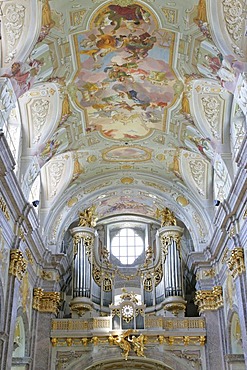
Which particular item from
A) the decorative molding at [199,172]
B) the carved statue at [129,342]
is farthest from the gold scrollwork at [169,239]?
the carved statue at [129,342]

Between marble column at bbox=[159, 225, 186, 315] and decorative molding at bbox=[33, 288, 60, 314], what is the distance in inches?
163

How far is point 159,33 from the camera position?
14133mm

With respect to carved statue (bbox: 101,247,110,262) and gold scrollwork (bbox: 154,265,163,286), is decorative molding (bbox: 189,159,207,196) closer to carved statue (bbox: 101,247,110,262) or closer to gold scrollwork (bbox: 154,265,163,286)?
gold scrollwork (bbox: 154,265,163,286)

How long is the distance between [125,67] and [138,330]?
29.3ft

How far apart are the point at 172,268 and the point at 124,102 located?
23.2 feet

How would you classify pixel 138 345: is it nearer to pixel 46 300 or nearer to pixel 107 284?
pixel 46 300

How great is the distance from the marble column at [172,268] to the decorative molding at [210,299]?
96 cm

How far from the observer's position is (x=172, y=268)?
67.4 feet

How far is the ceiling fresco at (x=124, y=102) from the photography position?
13.1m

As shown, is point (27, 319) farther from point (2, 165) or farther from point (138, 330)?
point (2, 165)

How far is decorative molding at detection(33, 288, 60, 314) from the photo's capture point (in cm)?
1855

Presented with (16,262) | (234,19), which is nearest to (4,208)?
(16,262)

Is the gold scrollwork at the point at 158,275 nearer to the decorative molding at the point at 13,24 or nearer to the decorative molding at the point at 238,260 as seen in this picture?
the decorative molding at the point at 238,260

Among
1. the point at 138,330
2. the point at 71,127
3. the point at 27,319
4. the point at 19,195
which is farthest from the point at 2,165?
the point at 138,330
